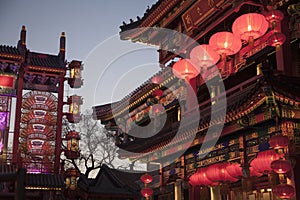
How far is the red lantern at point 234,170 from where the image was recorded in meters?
10.5

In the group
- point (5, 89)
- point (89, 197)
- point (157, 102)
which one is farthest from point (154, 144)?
point (5, 89)

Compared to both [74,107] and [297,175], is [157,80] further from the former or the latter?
[297,175]

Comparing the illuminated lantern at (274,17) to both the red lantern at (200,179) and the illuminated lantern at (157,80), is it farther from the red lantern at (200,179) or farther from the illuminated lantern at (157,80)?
the illuminated lantern at (157,80)

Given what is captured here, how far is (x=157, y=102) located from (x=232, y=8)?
6.68 m

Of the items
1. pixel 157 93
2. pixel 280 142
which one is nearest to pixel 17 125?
pixel 157 93

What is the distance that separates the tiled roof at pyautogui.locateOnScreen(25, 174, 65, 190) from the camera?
61.5 feet

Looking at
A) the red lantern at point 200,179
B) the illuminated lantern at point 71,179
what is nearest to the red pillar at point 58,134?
the illuminated lantern at point 71,179

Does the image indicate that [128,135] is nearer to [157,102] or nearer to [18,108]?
[157,102]

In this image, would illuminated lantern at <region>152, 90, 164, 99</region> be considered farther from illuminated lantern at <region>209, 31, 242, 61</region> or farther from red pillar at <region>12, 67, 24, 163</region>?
red pillar at <region>12, 67, 24, 163</region>

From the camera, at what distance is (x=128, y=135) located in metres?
19.9

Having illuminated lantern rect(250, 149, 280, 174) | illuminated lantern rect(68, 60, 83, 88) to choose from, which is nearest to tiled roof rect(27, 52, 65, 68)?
illuminated lantern rect(68, 60, 83, 88)

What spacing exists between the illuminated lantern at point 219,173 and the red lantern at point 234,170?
0.57ft

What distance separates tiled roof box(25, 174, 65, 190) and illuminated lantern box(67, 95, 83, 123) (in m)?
3.12

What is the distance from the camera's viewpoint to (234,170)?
1059 cm
